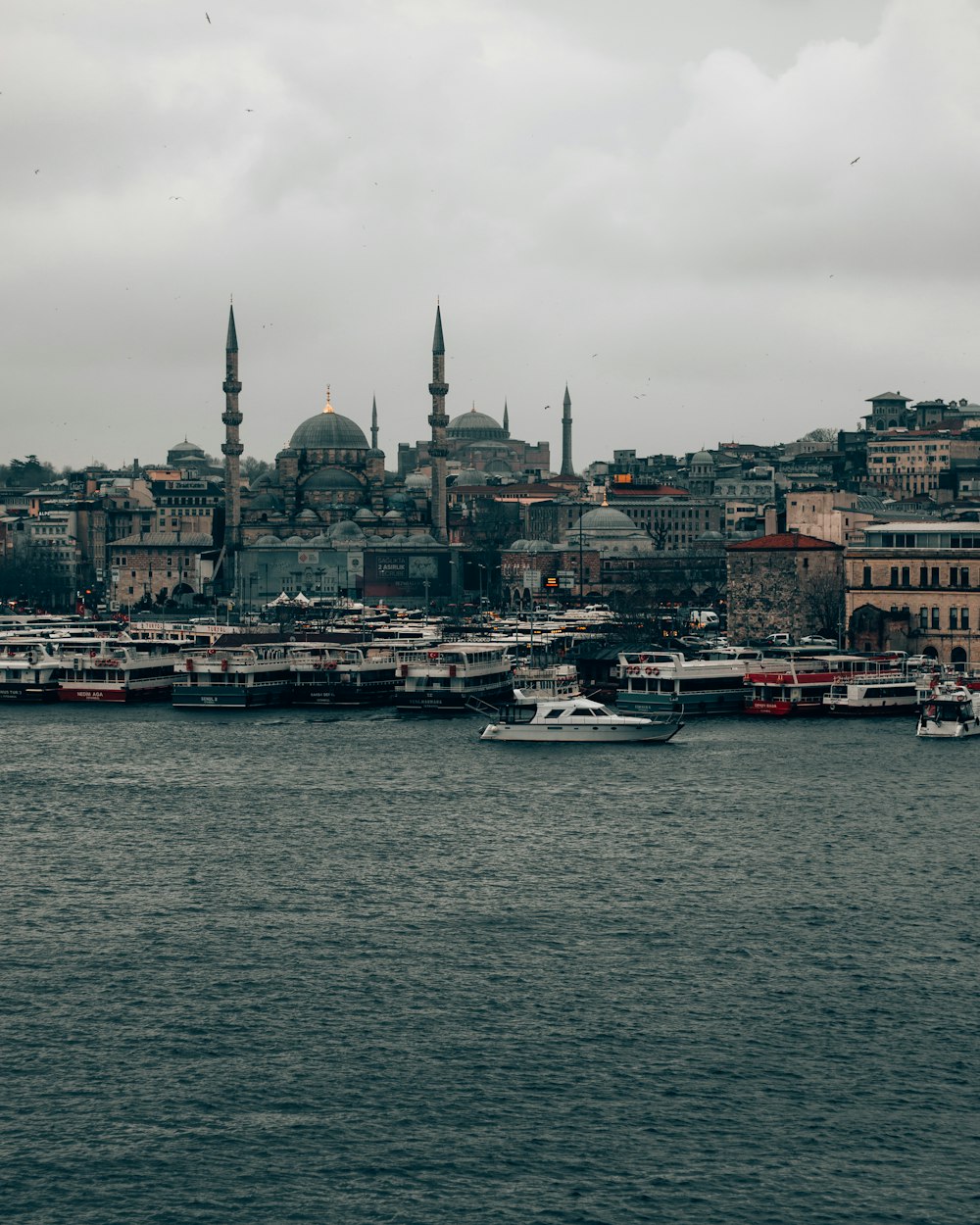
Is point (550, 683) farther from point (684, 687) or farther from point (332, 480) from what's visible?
point (332, 480)

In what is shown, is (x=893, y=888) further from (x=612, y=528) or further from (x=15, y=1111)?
(x=612, y=528)

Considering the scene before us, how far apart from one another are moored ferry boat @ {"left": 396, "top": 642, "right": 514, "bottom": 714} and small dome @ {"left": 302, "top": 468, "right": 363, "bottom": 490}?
90.2 metres

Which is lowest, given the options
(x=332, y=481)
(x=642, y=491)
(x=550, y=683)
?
(x=550, y=683)

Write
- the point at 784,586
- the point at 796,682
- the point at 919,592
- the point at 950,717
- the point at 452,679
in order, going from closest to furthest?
the point at 950,717 < the point at 796,682 < the point at 452,679 < the point at 919,592 < the point at 784,586

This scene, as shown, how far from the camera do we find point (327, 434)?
563 feet

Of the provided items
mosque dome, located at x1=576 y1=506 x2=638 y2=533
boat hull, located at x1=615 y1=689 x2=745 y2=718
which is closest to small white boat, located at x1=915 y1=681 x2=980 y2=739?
boat hull, located at x1=615 y1=689 x2=745 y2=718

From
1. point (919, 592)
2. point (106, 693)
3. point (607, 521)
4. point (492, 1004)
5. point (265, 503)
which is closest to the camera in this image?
point (492, 1004)

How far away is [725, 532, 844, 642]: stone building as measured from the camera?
305 ft

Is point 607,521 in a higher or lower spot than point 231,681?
higher

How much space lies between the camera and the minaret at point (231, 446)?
152m

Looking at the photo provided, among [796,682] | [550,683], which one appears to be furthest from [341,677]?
[796,682]

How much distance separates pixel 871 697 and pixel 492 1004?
4059 centimetres

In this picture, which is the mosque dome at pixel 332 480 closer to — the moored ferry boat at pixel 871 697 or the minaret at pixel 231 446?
the minaret at pixel 231 446

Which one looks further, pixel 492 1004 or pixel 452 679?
pixel 452 679
